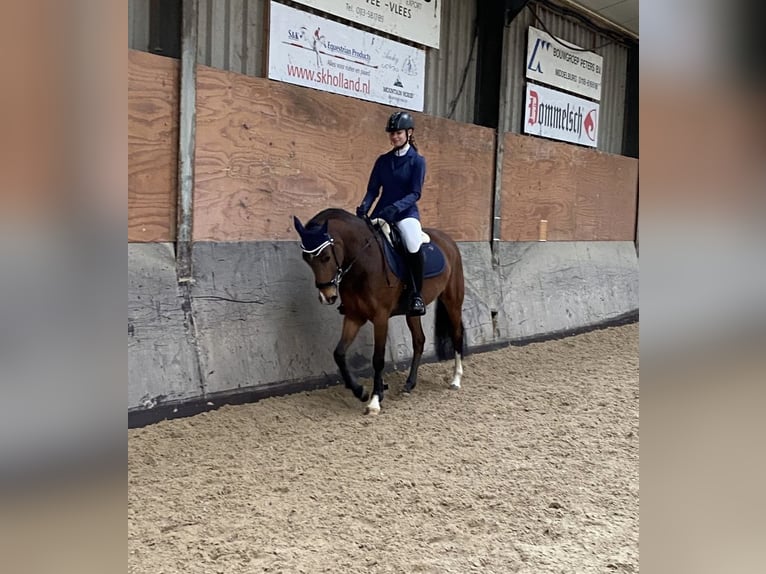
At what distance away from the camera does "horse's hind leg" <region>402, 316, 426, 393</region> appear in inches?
172

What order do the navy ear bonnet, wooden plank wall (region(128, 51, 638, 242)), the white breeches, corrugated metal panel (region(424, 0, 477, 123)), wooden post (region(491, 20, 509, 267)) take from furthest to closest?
Answer: wooden post (region(491, 20, 509, 267))
corrugated metal panel (region(424, 0, 477, 123))
the white breeches
wooden plank wall (region(128, 51, 638, 242))
the navy ear bonnet

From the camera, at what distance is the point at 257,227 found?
13.5 ft

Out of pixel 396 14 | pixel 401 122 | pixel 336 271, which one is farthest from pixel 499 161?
pixel 336 271

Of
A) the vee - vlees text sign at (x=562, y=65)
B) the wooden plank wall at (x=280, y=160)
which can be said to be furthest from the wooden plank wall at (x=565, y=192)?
the vee - vlees text sign at (x=562, y=65)

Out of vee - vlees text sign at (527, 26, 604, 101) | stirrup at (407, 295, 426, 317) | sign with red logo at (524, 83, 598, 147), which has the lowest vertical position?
stirrup at (407, 295, 426, 317)

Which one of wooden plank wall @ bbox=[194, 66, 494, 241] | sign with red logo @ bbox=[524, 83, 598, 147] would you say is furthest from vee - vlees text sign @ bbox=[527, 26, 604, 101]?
wooden plank wall @ bbox=[194, 66, 494, 241]

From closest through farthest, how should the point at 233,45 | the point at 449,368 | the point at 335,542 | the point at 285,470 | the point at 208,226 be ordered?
the point at 335,542 → the point at 285,470 → the point at 208,226 → the point at 233,45 → the point at 449,368

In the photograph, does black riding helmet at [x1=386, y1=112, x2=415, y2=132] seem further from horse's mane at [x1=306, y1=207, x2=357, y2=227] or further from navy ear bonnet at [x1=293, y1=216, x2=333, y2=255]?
navy ear bonnet at [x1=293, y1=216, x2=333, y2=255]

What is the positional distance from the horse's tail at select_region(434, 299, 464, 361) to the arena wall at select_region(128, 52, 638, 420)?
0.10 m

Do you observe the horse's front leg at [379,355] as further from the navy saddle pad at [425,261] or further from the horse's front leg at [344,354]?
the navy saddle pad at [425,261]
